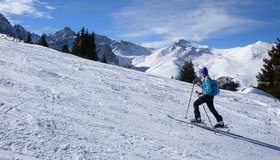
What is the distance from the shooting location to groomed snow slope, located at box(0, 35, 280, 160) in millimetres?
7641

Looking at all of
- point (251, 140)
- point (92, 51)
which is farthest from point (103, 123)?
point (92, 51)

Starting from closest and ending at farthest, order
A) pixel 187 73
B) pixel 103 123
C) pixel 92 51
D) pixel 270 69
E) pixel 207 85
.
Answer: pixel 103 123 → pixel 207 85 → pixel 270 69 → pixel 187 73 → pixel 92 51

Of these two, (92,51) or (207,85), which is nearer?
(207,85)

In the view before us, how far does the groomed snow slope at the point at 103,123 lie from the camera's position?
764 cm

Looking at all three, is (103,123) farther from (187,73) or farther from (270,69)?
(187,73)

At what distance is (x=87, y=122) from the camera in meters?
9.71

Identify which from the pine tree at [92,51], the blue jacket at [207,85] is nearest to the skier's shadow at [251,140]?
the blue jacket at [207,85]

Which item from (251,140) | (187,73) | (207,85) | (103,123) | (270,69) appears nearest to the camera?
(103,123)

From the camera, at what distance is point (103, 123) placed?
995cm

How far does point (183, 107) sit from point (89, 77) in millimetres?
5510

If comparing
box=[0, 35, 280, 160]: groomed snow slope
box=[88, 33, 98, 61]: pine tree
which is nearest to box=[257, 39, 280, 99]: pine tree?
box=[0, 35, 280, 160]: groomed snow slope

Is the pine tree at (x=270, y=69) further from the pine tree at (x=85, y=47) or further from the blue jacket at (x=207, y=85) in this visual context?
the blue jacket at (x=207, y=85)

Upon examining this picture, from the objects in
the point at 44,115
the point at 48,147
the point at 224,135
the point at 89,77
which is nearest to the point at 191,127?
the point at 224,135

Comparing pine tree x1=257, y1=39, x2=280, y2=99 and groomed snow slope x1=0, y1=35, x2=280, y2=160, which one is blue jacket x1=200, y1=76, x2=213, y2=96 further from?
pine tree x1=257, y1=39, x2=280, y2=99
